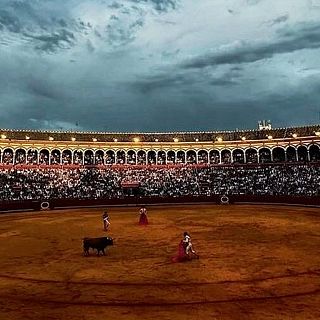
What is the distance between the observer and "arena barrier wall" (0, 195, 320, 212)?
43.6 metres

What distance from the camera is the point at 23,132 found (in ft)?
200

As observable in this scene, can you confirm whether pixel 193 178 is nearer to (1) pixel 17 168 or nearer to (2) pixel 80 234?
(1) pixel 17 168

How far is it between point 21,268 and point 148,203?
117ft

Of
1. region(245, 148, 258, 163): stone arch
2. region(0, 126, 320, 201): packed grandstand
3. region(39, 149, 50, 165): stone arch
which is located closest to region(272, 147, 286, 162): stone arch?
region(0, 126, 320, 201): packed grandstand

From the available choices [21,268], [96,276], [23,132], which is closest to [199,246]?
[96,276]

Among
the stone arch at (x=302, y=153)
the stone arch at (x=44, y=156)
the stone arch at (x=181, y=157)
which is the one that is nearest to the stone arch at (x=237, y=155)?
the stone arch at (x=181, y=157)

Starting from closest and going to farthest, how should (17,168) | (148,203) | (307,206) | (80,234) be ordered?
(80,234) → (307,206) → (148,203) → (17,168)

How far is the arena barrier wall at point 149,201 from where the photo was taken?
43634mm

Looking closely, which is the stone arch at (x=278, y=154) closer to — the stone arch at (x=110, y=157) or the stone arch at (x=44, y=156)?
the stone arch at (x=110, y=157)

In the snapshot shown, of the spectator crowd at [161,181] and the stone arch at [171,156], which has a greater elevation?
the stone arch at [171,156]

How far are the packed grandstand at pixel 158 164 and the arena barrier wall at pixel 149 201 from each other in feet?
6.57

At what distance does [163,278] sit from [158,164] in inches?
2139

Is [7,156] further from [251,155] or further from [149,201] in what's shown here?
[251,155]

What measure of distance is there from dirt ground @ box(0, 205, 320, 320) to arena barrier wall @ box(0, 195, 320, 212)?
77.5ft
